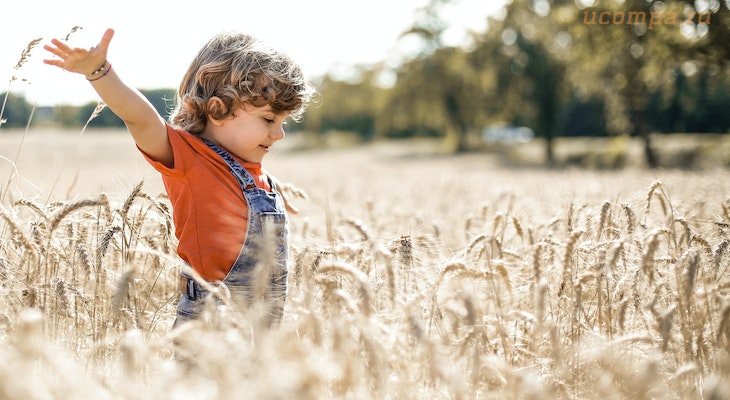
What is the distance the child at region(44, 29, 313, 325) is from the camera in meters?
2.08

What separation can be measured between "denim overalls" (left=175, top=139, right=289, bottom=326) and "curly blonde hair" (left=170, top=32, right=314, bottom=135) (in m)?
0.18

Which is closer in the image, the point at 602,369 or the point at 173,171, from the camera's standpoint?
the point at 602,369

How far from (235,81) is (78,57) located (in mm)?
627

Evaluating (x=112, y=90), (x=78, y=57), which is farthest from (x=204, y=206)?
(x=78, y=57)

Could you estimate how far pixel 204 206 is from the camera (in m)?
2.23

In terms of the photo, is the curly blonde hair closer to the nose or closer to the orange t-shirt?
the nose

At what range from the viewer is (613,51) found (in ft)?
60.6

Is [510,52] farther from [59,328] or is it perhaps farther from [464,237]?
[59,328]

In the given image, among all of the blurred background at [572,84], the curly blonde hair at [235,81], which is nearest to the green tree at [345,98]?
the blurred background at [572,84]

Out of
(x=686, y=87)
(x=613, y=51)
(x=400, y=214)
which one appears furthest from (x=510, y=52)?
(x=400, y=214)

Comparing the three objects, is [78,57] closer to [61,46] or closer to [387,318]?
[61,46]

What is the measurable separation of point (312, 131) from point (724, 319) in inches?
2577

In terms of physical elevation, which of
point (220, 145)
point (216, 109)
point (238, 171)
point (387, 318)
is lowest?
point (387, 318)

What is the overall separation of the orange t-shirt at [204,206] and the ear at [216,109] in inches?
5.3
